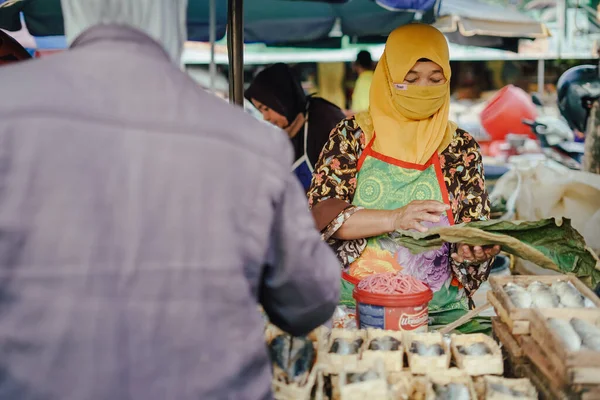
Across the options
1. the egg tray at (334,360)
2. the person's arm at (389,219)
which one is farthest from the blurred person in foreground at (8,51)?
the egg tray at (334,360)

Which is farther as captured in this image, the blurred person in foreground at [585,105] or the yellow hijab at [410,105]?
the blurred person in foreground at [585,105]

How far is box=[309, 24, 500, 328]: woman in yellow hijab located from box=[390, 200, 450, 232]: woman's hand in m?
0.17

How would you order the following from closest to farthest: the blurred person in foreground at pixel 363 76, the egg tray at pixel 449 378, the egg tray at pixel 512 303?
the egg tray at pixel 449 378 → the egg tray at pixel 512 303 → the blurred person in foreground at pixel 363 76

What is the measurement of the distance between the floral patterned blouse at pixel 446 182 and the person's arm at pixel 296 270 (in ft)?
4.38

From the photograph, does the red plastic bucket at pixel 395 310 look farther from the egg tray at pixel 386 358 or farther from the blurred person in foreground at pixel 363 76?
the blurred person in foreground at pixel 363 76

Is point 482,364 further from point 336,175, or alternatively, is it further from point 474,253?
point 336,175

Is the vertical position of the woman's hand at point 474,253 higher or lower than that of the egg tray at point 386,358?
higher

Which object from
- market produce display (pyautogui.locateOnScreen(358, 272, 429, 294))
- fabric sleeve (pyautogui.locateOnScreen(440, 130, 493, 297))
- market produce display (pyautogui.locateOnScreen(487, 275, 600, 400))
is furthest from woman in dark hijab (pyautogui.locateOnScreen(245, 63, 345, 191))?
market produce display (pyautogui.locateOnScreen(487, 275, 600, 400))

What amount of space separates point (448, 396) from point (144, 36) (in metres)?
1.28

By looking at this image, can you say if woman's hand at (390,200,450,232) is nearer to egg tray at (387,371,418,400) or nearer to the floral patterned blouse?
the floral patterned blouse

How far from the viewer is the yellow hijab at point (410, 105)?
3.05m

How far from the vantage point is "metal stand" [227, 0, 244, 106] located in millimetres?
3836

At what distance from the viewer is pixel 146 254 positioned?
4.58 feet

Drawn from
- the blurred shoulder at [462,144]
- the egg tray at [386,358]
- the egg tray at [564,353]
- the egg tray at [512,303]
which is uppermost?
the blurred shoulder at [462,144]
